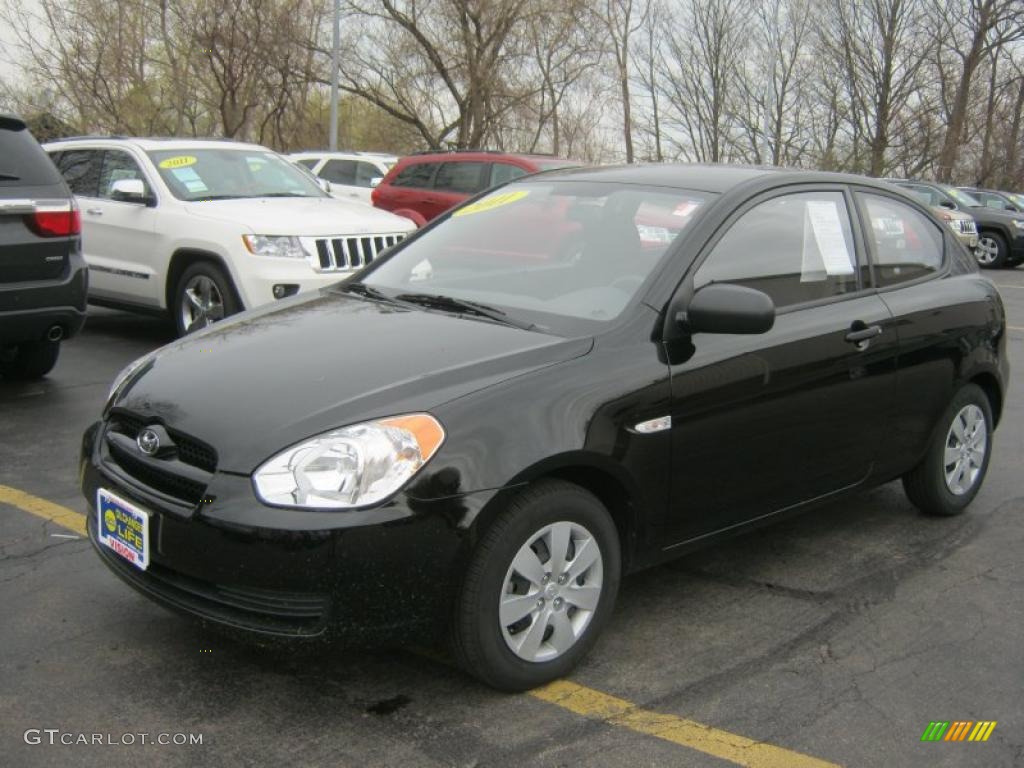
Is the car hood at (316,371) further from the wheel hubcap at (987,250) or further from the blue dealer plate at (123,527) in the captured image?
the wheel hubcap at (987,250)

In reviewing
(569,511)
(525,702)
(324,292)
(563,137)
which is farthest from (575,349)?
(563,137)

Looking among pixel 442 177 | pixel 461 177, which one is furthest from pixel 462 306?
pixel 442 177

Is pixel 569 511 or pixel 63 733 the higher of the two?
pixel 569 511

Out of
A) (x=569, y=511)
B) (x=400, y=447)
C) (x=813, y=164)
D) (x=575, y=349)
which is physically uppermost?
(x=813, y=164)

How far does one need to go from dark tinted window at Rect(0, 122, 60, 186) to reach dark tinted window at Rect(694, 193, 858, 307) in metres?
4.33

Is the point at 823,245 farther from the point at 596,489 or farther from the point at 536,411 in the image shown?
the point at 536,411

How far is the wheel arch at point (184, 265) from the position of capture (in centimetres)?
788

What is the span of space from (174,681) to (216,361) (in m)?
0.99

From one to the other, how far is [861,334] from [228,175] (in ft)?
20.1

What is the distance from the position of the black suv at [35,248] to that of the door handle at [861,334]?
179 inches

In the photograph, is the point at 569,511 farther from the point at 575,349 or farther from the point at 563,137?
the point at 563,137

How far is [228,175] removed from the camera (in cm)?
887

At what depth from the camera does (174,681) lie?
3213 millimetres

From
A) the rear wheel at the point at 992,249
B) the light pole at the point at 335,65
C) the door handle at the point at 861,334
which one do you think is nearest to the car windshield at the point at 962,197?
the rear wheel at the point at 992,249
